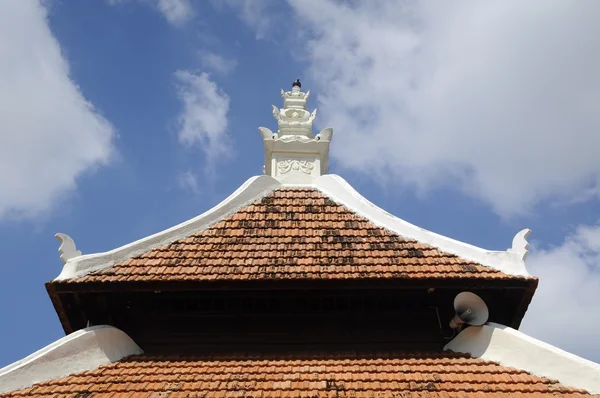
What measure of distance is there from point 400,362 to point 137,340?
2.98 meters

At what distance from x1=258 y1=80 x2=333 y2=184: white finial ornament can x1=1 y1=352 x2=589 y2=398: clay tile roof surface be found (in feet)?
14.2

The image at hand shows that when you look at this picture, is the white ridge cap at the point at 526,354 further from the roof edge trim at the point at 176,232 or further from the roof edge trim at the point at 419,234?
the roof edge trim at the point at 176,232

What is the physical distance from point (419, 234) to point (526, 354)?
2214 mm

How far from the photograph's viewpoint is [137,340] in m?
6.86

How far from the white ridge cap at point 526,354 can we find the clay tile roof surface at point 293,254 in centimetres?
65

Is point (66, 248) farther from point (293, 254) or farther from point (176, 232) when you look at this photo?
point (293, 254)

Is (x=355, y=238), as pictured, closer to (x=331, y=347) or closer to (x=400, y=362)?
(x=331, y=347)

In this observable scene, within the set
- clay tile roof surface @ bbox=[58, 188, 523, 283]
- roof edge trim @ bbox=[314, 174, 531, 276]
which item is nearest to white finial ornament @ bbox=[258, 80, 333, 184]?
roof edge trim @ bbox=[314, 174, 531, 276]

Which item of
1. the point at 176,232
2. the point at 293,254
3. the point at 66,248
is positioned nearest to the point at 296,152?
the point at 176,232

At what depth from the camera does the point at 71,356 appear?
609 cm

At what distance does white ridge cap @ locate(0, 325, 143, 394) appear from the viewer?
568cm

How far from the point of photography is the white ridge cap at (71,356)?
568 centimetres

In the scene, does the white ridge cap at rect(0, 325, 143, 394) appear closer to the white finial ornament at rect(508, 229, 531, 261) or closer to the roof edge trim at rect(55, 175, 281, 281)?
the roof edge trim at rect(55, 175, 281, 281)

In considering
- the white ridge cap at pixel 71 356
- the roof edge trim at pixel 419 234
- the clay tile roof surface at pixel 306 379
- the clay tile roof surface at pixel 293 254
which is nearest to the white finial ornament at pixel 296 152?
the roof edge trim at pixel 419 234
